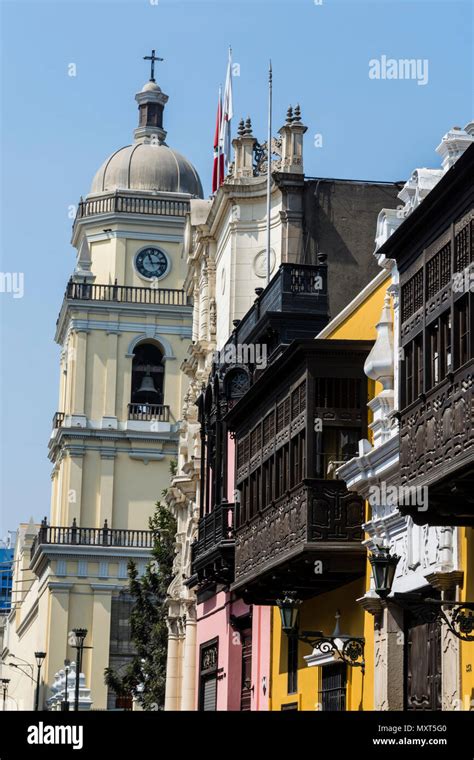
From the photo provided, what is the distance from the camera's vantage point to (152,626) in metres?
55.4

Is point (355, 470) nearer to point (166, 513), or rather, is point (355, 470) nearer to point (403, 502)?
point (403, 502)

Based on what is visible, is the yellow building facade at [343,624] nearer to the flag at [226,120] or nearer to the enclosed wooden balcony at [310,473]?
the enclosed wooden balcony at [310,473]

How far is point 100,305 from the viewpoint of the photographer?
65000mm

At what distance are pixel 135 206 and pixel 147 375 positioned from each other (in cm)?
669

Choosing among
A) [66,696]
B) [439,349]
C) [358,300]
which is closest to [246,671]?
[66,696]

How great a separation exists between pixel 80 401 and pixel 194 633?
19.7 metres

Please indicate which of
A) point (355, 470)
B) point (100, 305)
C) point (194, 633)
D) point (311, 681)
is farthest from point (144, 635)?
point (355, 470)

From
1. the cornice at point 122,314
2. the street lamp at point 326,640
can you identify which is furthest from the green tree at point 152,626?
the street lamp at point 326,640

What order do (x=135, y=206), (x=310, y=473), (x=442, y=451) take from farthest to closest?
1. (x=135, y=206)
2. (x=310, y=473)
3. (x=442, y=451)

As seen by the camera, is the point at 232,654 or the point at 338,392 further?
the point at 232,654

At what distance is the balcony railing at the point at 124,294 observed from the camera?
65.2m

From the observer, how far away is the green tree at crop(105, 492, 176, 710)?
54.1 m

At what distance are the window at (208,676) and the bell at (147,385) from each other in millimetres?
22342

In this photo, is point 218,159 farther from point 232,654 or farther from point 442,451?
point 442,451
